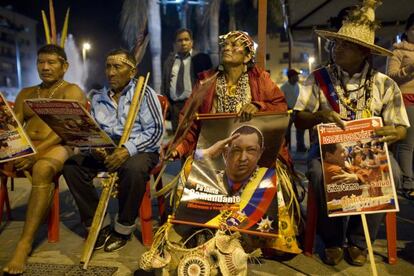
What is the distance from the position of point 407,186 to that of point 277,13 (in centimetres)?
1572

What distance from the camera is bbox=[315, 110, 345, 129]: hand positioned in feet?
9.13

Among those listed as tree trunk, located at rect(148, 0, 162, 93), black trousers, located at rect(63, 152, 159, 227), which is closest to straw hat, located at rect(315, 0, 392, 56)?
black trousers, located at rect(63, 152, 159, 227)

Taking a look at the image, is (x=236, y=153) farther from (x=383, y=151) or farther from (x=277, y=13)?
(x=277, y=13)

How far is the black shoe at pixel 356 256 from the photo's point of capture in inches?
118

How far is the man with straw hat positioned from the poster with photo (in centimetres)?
44

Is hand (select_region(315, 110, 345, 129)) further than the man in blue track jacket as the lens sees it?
No

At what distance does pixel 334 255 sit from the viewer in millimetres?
3029

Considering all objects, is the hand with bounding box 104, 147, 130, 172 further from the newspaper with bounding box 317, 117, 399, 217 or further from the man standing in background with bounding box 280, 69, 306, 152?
the man standing in background with bounding box 280, 69, 306, 152

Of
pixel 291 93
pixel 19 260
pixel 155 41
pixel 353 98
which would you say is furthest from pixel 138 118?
pixel 155 41

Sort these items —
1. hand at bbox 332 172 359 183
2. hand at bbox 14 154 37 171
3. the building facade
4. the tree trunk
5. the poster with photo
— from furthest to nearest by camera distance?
1. the building facade
2. the tree trunk
3. hand at bbox 14 154 37 171
4. hand at bbox 332 172 359 183
5. the poster with photo

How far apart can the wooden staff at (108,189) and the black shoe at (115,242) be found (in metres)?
0.21

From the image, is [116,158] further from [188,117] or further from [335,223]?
[335,223]

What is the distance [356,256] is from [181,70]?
360cm

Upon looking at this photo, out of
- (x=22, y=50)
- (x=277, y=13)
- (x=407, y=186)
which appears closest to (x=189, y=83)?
(x=407, y=186)
